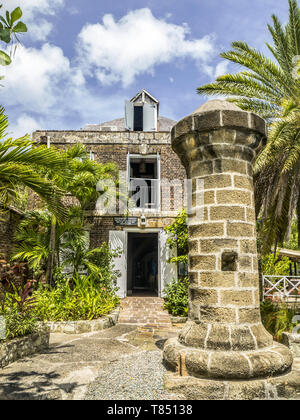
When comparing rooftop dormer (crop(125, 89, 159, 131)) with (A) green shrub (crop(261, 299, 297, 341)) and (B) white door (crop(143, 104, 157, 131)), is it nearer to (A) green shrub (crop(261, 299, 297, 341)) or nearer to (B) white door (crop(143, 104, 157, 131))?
(B) white door (crop(143, 104, 157, 131))

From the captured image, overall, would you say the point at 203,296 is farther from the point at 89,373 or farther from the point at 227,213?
the point at 89,373

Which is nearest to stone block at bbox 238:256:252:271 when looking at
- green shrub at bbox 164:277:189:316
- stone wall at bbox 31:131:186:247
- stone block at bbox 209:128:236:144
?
stone block at bbox 209:128:236:144

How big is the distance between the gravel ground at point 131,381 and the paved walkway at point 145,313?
3.18 metres

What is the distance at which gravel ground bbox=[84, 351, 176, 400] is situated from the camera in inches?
111

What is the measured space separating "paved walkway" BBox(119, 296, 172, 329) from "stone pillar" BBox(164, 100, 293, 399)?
12.4 feet

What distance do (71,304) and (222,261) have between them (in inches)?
181

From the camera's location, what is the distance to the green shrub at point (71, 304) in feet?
22.2

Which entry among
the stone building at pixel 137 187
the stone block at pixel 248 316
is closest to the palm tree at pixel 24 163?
the stone block at pixel 248 316

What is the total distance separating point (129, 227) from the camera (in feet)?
35.6

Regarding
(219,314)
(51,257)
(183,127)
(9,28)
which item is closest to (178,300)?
(51,257)

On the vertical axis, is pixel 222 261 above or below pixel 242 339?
above

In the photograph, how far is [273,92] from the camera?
826 cm

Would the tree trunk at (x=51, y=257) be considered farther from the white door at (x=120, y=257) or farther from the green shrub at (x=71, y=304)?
the white door at (x=120, y=257)

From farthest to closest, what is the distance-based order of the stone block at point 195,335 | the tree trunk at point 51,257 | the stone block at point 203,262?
the tree trunk at point 51,257 < the stone block at point 203,262 < the stone block at point 195,335
